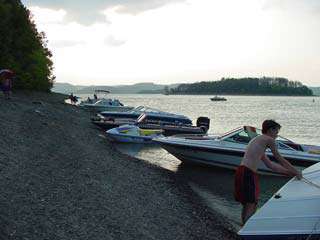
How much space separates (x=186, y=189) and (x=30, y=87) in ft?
181

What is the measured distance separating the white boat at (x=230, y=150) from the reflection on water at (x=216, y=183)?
0.42m

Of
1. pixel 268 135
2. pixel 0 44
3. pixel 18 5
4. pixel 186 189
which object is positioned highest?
pixel 18 5

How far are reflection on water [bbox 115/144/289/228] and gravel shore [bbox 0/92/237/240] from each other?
61 centimetres

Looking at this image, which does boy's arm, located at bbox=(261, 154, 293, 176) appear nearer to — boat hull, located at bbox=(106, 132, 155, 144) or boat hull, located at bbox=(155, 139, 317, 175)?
boat hull, located at bbox=(155, 139, 317, 175)

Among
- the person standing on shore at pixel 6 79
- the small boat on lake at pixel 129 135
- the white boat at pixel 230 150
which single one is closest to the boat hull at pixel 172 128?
the small boat on lake at pixel 129 135

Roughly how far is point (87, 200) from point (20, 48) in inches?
2088

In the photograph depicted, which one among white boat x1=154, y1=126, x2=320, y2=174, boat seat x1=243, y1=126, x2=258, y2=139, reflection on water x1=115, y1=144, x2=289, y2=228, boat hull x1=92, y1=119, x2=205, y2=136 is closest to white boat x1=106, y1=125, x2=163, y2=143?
boat hull x1=92, y1=119, x2=205, y2=136

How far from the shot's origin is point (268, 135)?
29.3ft

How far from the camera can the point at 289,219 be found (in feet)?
28.8

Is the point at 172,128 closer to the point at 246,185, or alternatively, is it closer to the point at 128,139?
the point at 128,139

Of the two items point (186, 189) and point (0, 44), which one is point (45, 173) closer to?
point (186, 189)

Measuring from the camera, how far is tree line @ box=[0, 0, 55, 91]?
2112 inches

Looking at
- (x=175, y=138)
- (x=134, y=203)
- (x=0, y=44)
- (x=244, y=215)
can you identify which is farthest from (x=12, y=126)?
(x=0, y=44)

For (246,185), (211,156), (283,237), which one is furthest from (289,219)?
(211,156)
